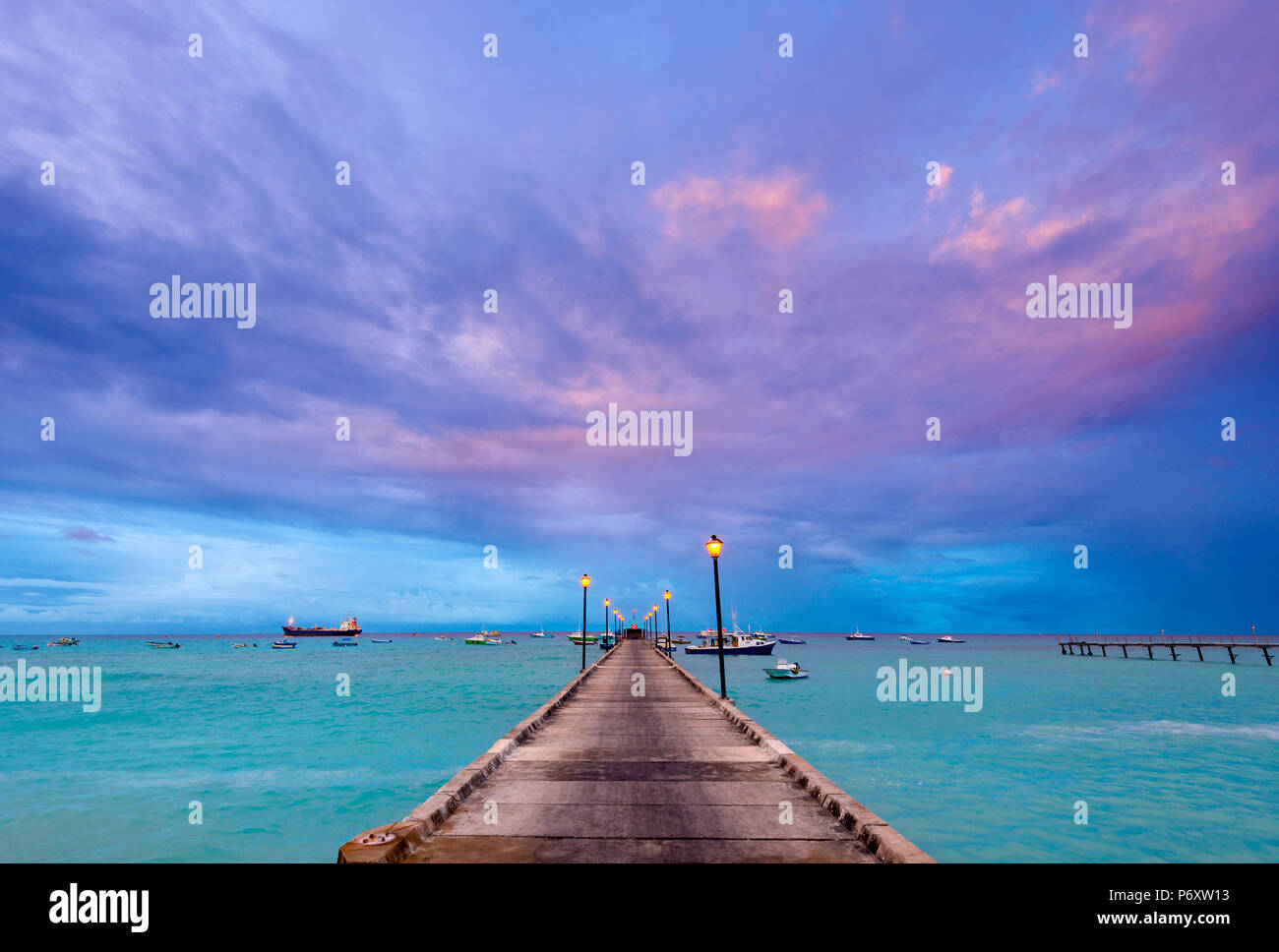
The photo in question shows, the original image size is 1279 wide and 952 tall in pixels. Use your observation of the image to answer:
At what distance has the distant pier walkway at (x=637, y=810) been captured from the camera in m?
7.15

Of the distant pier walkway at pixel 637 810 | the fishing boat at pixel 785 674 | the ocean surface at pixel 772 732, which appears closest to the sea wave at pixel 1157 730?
the ocean surface at pixel 772 732

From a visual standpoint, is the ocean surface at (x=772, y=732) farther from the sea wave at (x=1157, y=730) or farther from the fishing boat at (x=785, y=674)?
the fishing boat at (x=785, y=674)

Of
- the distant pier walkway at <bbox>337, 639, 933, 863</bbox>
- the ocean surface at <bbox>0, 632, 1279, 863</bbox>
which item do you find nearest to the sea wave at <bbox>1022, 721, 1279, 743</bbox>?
the ocean surface at <bbox>0, 632, 1279, 863</bbox>

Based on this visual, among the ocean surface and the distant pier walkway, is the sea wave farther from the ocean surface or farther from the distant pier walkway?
the distant pier walkway

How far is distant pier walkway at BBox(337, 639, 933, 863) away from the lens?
7.15 metres

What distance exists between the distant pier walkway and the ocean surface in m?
7.25

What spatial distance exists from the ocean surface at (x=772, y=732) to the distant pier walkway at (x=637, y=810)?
7.25m

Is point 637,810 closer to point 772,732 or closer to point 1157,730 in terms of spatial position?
point 772,732

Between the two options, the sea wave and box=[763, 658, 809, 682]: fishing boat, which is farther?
box=[763, 658, 809, 682]: fishing boat

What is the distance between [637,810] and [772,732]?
25.6 m

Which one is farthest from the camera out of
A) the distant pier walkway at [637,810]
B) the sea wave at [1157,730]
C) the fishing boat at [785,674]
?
the fishing boat at [785,674]
